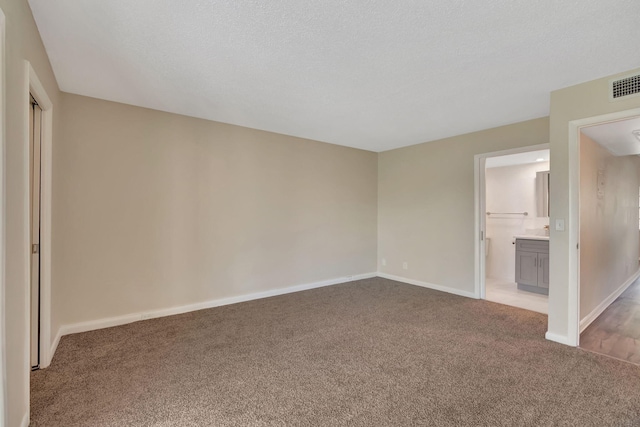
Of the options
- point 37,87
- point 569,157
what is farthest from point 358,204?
point 37,87

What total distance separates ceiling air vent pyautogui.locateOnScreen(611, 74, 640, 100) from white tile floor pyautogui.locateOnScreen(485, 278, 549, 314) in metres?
2.54

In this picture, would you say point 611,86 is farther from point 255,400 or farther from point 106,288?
point 106,288

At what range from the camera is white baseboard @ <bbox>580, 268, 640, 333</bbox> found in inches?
125

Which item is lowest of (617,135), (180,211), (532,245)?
(532,245)

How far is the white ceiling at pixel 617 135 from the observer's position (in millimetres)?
2881

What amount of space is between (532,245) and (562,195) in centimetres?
240

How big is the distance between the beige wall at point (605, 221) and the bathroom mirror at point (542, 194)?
3.09ft

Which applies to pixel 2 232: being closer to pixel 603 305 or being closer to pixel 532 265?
pixel 603 305

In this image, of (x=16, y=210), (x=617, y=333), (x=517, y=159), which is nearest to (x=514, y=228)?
(x=517, y=159)

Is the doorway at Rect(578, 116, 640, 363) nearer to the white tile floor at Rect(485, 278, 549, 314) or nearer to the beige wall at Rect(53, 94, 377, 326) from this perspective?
the white tile floor at Rect(485, 278, 549, 314)

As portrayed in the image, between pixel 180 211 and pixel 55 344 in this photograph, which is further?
pixel 180 211

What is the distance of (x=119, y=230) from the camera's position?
126 inches

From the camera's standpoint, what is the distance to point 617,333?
303cm

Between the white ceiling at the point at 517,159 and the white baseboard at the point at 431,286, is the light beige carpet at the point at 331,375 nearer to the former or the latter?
the white baseboard at the point at 431,286
